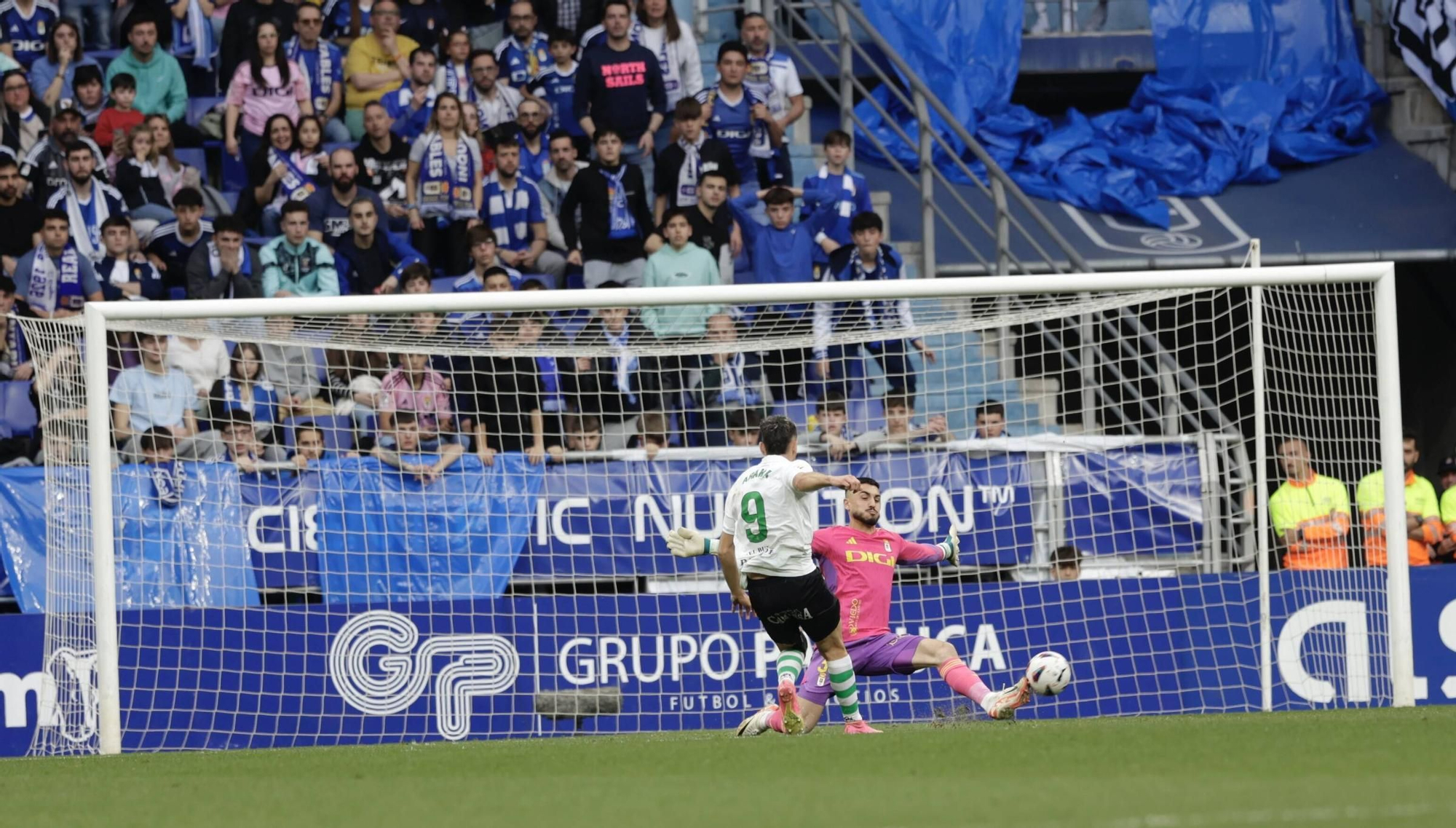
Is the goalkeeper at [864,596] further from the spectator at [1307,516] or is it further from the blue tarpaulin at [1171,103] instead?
the blue tarpaulin at [1171,103]

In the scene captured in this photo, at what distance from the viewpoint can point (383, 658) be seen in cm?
1187

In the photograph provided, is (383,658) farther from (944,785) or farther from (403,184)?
(944,785)

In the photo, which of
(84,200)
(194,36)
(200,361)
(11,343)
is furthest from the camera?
(194,36)

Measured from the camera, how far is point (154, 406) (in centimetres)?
1234

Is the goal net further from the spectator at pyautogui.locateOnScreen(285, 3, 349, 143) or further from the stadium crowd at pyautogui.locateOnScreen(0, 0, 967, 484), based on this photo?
the spectator at pyautogui.locateOnScreen(285, 3, 349, 143)

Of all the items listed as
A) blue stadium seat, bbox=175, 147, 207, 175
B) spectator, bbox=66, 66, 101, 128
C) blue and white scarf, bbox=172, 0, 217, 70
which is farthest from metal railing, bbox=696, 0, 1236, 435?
spectator, bbox=66, 66, 101, 128

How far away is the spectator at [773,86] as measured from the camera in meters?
15.5

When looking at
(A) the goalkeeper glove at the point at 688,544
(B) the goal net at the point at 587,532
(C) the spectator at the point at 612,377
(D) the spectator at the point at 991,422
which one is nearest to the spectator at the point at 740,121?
(C) the spectator at the point at 612,377

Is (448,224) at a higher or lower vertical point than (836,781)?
higher

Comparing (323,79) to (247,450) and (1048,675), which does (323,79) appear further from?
(1048,675)

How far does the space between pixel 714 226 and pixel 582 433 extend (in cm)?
260

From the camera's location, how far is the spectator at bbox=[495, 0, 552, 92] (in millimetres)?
15938

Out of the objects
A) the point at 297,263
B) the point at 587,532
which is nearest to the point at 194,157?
the point at 297,263

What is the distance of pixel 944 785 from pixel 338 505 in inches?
250
